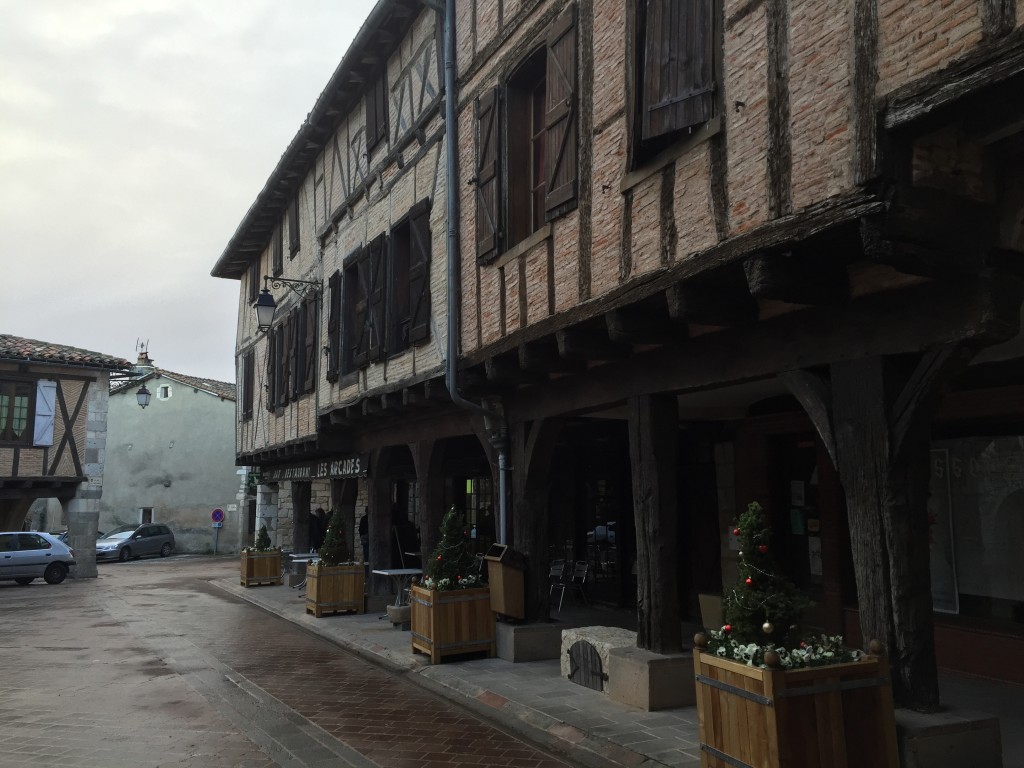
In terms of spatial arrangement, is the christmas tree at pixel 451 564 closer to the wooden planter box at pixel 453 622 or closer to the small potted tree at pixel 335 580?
the wooden planter box at pixel 453 622

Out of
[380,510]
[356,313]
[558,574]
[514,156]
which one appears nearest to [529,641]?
[558,574]

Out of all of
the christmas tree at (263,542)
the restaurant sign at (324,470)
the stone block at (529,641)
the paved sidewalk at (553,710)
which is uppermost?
the restaurant sign at (324,470)

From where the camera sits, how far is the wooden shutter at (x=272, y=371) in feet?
57.6

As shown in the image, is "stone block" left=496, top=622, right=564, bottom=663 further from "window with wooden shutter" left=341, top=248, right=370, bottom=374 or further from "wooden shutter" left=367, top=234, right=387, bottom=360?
"window with wooden shutter" left=341, top=248, right=370, bottom=374

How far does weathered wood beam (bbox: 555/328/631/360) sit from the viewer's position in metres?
6.74

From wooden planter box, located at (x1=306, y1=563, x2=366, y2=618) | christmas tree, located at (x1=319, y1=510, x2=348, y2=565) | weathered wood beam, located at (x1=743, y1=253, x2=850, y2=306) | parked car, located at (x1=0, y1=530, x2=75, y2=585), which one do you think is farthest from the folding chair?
parked car, located at (x1=0, y1=530, x2=75, y2=585)

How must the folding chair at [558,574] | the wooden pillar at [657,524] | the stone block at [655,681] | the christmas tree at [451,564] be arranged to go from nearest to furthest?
1. the stone block at [655,681]
2. the wooden pillar at [657,524]
3. the christmas tree at [451,564]
4. the folding chair at [558,574]

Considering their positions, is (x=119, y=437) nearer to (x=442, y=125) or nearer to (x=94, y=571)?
(x=94, y=571)

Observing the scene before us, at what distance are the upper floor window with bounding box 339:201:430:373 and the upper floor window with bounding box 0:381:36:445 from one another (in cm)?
1328

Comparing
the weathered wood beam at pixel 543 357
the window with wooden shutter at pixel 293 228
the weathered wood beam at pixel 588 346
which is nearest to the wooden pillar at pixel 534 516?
the weathered wood beam at pixel 543 357

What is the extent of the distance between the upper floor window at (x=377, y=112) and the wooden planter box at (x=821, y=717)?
959 cm

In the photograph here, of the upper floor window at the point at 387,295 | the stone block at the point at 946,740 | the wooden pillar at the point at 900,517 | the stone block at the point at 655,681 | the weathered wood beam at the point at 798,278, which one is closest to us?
the stone block at the point at 946,740

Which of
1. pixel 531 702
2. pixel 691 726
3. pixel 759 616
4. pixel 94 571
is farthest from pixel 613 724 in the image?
pixel 94 571

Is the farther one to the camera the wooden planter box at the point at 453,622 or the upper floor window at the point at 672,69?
the wooden planter box at the point at 453,622
